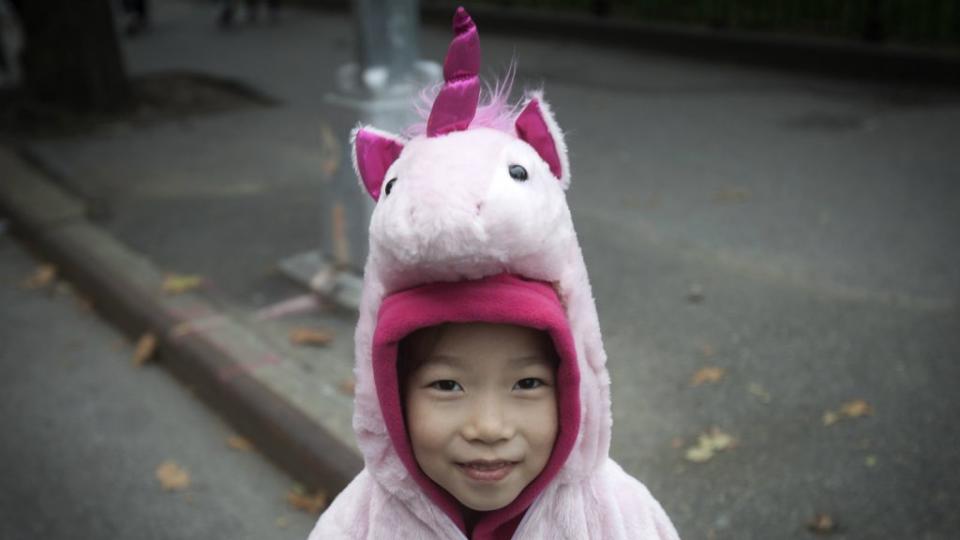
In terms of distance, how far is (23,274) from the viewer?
615cm

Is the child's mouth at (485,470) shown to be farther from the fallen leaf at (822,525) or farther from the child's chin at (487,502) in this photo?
the fallen leaf at (822,525)

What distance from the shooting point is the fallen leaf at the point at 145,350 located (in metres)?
4.89

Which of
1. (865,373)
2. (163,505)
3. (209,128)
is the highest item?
(865,373)

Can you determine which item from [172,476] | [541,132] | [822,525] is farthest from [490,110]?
[172,476]

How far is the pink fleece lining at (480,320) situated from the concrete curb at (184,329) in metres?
1.84

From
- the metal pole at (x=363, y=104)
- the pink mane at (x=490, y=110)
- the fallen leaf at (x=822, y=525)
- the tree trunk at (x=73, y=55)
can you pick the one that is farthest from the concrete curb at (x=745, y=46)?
the pink mane at (x=490, y=110)

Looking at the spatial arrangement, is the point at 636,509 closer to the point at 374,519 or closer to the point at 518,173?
the point at 374,519

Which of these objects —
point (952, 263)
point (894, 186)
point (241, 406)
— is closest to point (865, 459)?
point (952, 263)

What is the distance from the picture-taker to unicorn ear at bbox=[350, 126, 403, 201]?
1850 mm

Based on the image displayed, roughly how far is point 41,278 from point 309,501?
125 inches

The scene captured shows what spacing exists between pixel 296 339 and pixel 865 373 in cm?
256

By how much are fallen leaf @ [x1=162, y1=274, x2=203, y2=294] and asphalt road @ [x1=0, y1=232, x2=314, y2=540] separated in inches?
15.0

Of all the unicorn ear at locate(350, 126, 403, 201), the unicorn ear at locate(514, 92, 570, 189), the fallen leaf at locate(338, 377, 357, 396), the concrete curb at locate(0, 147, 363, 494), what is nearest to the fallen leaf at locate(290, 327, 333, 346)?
the concrete curb at locate(0, 147, 363, 494)

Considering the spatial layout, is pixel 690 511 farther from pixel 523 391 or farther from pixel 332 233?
pixel 332 233
